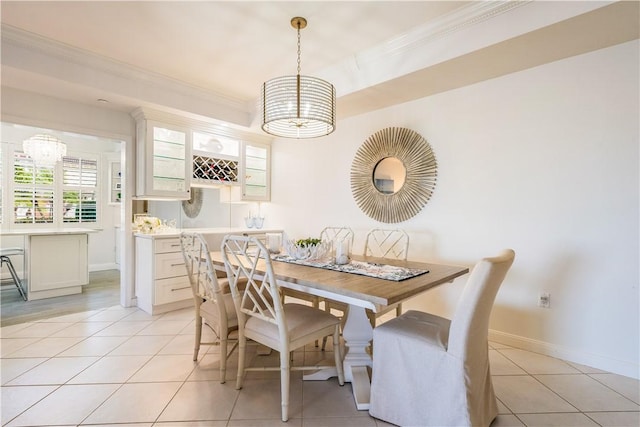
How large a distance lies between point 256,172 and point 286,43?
218 centimetres

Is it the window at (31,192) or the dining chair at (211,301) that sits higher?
the window at (31,192)

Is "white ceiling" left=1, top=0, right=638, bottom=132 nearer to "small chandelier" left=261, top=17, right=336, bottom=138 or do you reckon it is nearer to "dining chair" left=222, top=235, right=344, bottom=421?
"small chandelier" left=261, top=17, right=336, bottom=138

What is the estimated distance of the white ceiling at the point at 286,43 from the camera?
2.04 m

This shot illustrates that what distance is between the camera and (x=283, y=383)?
1.60 meters

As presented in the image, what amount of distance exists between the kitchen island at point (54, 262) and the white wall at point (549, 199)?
4201mm

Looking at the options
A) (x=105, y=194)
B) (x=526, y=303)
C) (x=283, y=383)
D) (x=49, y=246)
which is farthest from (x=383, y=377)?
(x=105, y=194)

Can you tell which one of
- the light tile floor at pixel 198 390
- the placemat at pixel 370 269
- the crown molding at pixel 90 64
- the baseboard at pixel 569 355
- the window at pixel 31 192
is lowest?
the light tile floor at pixel 198 390

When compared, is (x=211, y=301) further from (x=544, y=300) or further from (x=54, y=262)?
(x=54, y=262)

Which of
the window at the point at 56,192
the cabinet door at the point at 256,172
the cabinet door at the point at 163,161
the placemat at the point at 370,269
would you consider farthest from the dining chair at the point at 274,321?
the window at the point at 56,192

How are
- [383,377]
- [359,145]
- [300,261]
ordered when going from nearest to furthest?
[383,377]
[300,261]
[359,145]

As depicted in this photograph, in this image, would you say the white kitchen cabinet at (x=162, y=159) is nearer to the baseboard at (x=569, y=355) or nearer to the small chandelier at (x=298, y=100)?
the small chandelier at (x=298, y=100)

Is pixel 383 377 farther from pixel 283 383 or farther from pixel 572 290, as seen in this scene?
pixel 572 290

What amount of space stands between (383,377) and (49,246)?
440 cm

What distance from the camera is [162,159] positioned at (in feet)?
11.5
